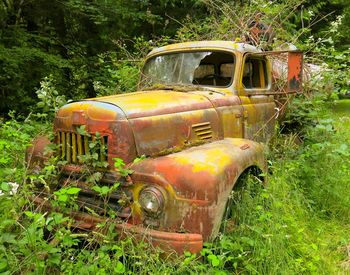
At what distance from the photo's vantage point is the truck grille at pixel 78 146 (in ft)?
11.1

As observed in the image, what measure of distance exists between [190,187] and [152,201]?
12.1 inches

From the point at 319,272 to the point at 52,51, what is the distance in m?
7.38

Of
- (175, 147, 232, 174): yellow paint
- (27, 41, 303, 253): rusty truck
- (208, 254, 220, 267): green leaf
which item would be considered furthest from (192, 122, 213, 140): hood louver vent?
(208, 254, 220, 267): green leaf

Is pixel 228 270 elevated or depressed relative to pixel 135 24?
depressed

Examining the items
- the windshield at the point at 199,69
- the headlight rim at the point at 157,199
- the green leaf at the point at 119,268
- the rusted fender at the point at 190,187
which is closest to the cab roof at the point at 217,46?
the windshield at the point at 199,69

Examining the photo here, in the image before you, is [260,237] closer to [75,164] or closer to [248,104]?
[75,164]

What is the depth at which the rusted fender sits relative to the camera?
304 centimetres

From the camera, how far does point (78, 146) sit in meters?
3.52

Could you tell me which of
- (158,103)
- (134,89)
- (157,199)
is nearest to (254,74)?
(134,89)

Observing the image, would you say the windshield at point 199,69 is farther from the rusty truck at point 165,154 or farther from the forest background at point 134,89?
the forest background at point 134,89

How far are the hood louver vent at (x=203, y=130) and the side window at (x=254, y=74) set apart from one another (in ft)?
3.78

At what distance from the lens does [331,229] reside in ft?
14.6

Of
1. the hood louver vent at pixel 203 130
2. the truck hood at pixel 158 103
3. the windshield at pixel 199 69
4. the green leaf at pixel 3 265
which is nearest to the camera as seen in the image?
the green leaf at pixel 3 265

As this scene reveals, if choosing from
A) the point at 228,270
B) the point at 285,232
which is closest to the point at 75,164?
the point at 228,270
